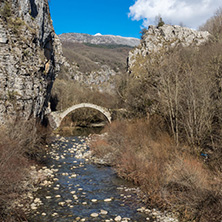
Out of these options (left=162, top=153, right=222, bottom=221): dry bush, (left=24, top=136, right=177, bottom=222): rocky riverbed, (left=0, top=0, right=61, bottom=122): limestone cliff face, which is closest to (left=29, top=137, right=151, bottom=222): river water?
(left=24, top=136, right=177, bottom=222): rocky riverbed

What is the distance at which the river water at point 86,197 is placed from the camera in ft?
28.7

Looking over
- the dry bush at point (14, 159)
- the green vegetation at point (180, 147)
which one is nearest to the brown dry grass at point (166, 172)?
the green vegetation at point (180, 147)

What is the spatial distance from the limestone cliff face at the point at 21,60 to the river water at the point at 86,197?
17.9 ft

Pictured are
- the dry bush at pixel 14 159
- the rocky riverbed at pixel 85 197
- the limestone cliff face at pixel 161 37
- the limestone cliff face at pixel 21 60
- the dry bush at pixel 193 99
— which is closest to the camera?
the dry bush at pixel 14 159

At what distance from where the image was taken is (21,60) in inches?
727

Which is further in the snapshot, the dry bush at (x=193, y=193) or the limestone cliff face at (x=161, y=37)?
the limestone cliff face at (x=161, y=37)

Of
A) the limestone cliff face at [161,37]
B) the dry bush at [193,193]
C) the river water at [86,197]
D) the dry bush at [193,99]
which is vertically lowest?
the river water at [86,197]

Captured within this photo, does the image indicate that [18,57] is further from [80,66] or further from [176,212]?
[80,66]

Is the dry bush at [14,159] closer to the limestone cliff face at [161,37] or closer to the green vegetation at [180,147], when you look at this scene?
the green vegetation at [180,147]

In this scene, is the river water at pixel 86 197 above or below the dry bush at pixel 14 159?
below

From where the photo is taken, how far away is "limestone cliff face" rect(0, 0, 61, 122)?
17044 mm

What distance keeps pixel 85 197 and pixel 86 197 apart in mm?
44

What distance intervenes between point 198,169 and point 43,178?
7712mm

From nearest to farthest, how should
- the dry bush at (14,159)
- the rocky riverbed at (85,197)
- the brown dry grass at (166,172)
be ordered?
the brown dry grass at (166,172)
the dry bush at (14,159)
the rocky riverbed at (85,197)
